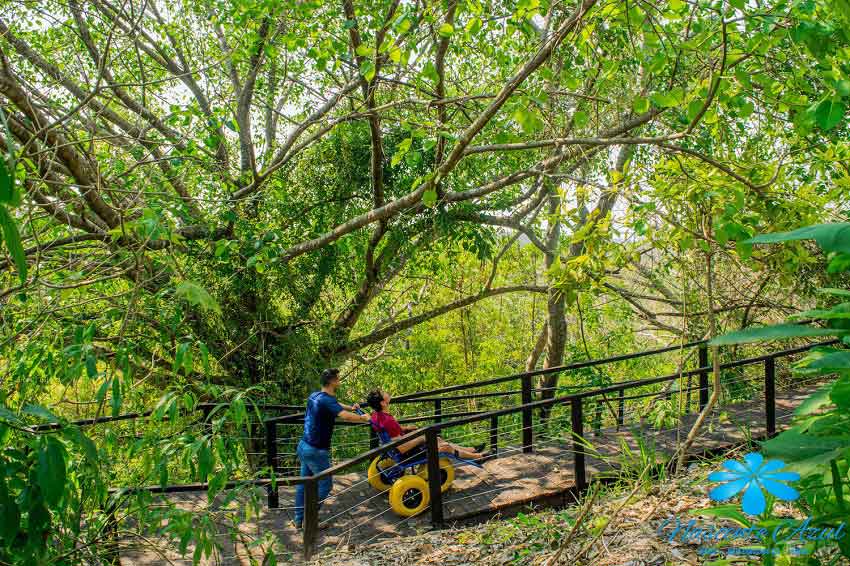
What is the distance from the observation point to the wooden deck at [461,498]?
Answer: 514cm

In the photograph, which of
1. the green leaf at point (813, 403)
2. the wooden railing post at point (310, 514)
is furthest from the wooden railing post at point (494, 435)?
the green leaf at point (813, 403)

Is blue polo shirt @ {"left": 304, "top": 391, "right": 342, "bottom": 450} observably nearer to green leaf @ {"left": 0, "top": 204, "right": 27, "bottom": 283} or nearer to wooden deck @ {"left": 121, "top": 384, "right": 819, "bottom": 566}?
wooden deck @ {"left": 121, "top": 384, "right": 819, "bottom": 566}

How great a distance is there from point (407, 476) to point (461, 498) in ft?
1.68

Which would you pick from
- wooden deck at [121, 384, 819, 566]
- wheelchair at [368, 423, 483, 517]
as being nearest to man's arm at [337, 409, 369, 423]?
wheelchair at [368, 423, 483, 517]

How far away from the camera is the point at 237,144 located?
411 inches

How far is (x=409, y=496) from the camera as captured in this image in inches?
221

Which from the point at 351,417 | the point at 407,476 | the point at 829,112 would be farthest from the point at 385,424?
the point at 829,112

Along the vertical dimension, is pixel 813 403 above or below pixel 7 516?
above

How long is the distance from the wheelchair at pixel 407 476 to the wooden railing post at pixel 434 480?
276mm

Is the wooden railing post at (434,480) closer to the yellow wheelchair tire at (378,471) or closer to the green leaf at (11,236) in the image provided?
the yellow wheelchair tire at (378,471)

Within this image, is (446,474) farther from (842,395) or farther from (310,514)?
(842,395)

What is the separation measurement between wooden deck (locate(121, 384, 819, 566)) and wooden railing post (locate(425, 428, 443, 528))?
0.13 meters

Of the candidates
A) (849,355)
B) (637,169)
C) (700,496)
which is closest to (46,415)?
(849,355)

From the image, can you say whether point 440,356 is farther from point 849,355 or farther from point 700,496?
point 849,355
